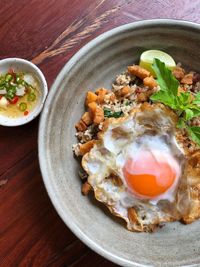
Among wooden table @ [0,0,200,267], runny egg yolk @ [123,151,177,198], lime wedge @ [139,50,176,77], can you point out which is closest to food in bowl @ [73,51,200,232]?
runny egg yolk @ [123,151,177,198]

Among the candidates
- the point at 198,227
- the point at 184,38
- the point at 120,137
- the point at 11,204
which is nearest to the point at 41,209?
the point at 11,204

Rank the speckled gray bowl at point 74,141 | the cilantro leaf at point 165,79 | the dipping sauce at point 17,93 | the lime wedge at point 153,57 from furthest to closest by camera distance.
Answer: the dipping sauce at point 17,93 → the lime wedge at point 153,57 → the speckled gray bowl at point 74,141 → the cilantro leaf at point 165,79

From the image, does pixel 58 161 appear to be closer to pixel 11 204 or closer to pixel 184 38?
pixel 11 204

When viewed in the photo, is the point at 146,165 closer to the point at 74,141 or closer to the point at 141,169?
the point at 141,169

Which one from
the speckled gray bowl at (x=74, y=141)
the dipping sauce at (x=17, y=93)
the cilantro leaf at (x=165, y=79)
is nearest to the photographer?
the cilantro leaf at (x=165, y=79)

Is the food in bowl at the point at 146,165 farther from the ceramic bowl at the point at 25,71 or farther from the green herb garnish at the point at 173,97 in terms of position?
the ceramic bowl at the point at 25,71

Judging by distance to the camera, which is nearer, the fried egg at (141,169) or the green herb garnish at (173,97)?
the green herb garnish at (173,97)

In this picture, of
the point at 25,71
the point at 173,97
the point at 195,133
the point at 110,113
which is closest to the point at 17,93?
the point at 25,71

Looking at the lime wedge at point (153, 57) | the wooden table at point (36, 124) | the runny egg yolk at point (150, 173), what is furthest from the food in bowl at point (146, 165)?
the wooden table at point (36, 124)
